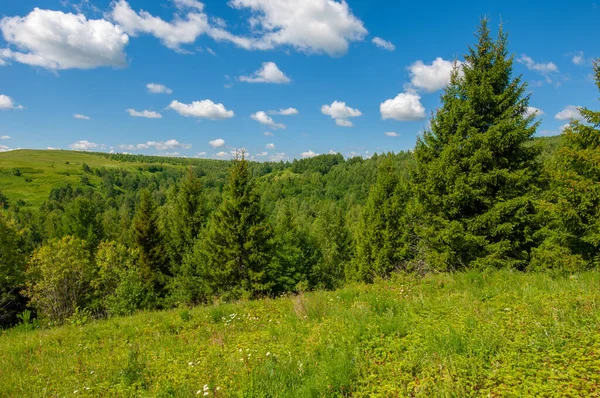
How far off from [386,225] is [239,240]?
34.7 feet

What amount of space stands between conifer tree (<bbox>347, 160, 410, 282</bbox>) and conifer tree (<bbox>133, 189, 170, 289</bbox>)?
1797 cm

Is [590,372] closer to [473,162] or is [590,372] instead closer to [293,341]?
[293,341]

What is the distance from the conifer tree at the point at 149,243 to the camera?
25453 mm

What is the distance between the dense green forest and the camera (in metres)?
11.2

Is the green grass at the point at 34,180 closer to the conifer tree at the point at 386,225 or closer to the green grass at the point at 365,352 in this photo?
the conifer tree at the point at 386,225

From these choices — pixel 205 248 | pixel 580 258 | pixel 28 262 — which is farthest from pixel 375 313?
pixel 28 262

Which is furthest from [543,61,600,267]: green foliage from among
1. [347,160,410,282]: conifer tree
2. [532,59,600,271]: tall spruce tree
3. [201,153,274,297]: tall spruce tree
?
[201,153,274,297]: tall spruce tree

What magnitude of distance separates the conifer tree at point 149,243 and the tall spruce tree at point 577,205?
26347 mm

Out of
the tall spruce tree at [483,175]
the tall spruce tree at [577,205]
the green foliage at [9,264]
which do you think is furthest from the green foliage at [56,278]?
the tall spruce tree at [577,205]

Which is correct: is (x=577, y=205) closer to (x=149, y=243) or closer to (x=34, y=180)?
(x=149, y=243)

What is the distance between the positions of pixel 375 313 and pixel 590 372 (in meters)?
3.22

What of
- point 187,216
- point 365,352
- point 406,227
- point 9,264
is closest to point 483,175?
point 406,227

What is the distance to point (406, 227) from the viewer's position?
17703 millimetres

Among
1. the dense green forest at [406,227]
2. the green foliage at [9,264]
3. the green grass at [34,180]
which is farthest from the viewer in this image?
the green grass at [34,180]
